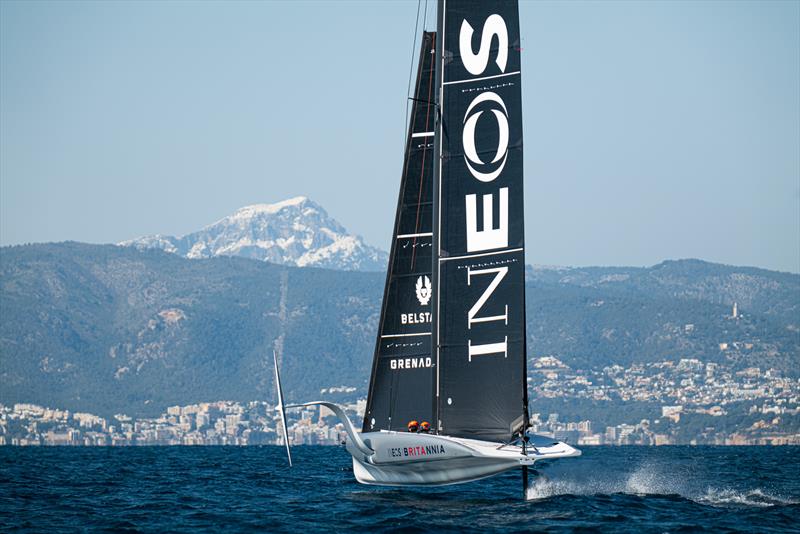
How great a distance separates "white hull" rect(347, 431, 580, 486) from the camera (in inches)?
1308

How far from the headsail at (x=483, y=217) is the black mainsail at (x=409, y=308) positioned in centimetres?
459

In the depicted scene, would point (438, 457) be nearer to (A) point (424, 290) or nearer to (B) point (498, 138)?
(A) point (424, 290)

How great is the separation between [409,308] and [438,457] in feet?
21.9

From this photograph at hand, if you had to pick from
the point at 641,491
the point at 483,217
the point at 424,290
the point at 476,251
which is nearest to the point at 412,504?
the point at 424,290

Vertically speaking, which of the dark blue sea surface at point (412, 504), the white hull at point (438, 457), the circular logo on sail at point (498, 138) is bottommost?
the dark blue sea surface at point (412, 504)

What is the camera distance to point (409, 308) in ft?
128

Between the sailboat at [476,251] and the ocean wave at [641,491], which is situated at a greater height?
the sailboat at [476,251]

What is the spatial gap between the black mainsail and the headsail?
15.0ft

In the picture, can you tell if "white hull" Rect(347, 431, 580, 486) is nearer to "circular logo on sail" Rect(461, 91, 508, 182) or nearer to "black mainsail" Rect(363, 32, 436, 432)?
"black mainsail" Rect(363, 32, 436, 432)

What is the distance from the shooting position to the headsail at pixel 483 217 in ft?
110

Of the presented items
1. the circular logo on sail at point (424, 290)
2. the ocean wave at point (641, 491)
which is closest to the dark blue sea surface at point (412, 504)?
the ocean wave at point (641, 491)

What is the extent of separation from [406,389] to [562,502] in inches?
220

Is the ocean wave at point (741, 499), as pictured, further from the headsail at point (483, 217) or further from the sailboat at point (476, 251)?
the headsail at point (483, 217)


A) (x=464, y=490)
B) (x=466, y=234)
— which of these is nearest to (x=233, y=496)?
(x=464, y=490)
